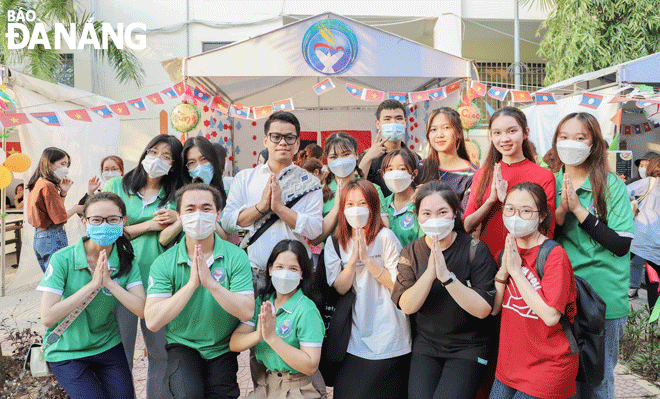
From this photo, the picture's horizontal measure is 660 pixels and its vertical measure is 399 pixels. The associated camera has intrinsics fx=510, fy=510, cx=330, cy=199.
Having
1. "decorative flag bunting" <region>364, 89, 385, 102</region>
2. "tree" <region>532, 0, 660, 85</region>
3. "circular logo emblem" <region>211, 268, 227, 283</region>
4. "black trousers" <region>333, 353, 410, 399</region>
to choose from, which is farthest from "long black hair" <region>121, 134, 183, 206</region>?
"tree" <region>532, 0, 660, 85</region>

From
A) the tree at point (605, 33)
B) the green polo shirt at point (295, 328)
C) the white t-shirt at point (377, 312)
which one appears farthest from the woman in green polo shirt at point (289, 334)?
the tree at point (605, 33)

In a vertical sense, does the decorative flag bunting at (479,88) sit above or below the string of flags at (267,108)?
above

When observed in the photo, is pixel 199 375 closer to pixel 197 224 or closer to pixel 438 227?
pixel 197 224

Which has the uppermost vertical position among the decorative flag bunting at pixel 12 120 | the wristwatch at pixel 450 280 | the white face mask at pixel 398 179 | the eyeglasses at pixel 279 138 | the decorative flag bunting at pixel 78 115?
the decorative flag bunting at pixel 78 115

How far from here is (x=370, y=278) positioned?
9.30 feet

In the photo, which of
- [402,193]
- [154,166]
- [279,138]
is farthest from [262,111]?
[402,193]

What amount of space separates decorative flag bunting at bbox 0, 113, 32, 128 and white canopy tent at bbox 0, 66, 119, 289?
0.42 m

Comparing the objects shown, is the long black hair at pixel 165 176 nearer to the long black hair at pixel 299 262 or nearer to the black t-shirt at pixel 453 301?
the long black hair at pixel 299 262

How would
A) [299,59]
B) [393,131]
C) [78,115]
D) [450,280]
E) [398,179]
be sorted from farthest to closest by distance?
1. [299,59]
2. [78,115]
3. [393,131]
4. [398,179]
5. [450,280]

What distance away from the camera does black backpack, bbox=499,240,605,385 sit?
232cm

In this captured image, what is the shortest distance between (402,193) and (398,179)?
13 centimetres

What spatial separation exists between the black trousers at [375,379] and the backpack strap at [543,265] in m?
0.84

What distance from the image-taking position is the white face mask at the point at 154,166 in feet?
10.3

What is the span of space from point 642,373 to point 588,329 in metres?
2.32
